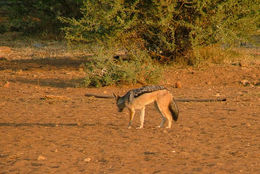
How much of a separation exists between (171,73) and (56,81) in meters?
2.83

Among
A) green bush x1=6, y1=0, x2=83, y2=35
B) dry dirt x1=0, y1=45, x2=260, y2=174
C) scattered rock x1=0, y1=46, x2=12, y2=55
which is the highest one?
green bush x1=6, y1=0, x2=83, y2=35

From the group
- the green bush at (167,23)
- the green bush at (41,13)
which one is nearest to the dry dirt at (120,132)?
the green bush at (167,23)

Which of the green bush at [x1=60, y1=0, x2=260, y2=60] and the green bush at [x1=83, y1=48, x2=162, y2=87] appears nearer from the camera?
the green bush at [x1=83, y1=48, x2=162, y2=87]

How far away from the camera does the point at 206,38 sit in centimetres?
1329

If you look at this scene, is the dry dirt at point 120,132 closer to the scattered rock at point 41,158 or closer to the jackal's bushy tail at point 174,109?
the scattered rock at point 41,158

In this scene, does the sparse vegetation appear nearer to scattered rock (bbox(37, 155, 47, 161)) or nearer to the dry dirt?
the dry dirt

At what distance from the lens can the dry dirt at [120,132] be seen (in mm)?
5461

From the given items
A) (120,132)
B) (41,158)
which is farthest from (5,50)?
(41,158)

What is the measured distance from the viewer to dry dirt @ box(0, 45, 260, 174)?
5461mm

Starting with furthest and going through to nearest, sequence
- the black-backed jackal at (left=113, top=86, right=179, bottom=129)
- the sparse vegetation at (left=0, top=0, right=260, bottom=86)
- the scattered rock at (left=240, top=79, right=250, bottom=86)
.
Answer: the sparse vegetation at (left=0, top=0, right=260, bottom=86) → the scattered rock at (left=240, top=79, right=250, bottom=86) → the black-backed jackal at (left=113, top=86, right=179, bottom=129)

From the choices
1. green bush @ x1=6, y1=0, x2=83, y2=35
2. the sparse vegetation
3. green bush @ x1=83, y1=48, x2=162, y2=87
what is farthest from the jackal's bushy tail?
green bush @ x1=6, y1=0, x2=83, y2=35

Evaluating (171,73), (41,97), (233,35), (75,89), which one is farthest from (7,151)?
(233,35)

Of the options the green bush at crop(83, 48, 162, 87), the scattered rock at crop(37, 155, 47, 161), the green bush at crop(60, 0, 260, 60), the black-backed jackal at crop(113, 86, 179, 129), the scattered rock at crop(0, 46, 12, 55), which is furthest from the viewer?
the scattered rock at crop(0, 46, 12, 55)

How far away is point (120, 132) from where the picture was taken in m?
7.07
